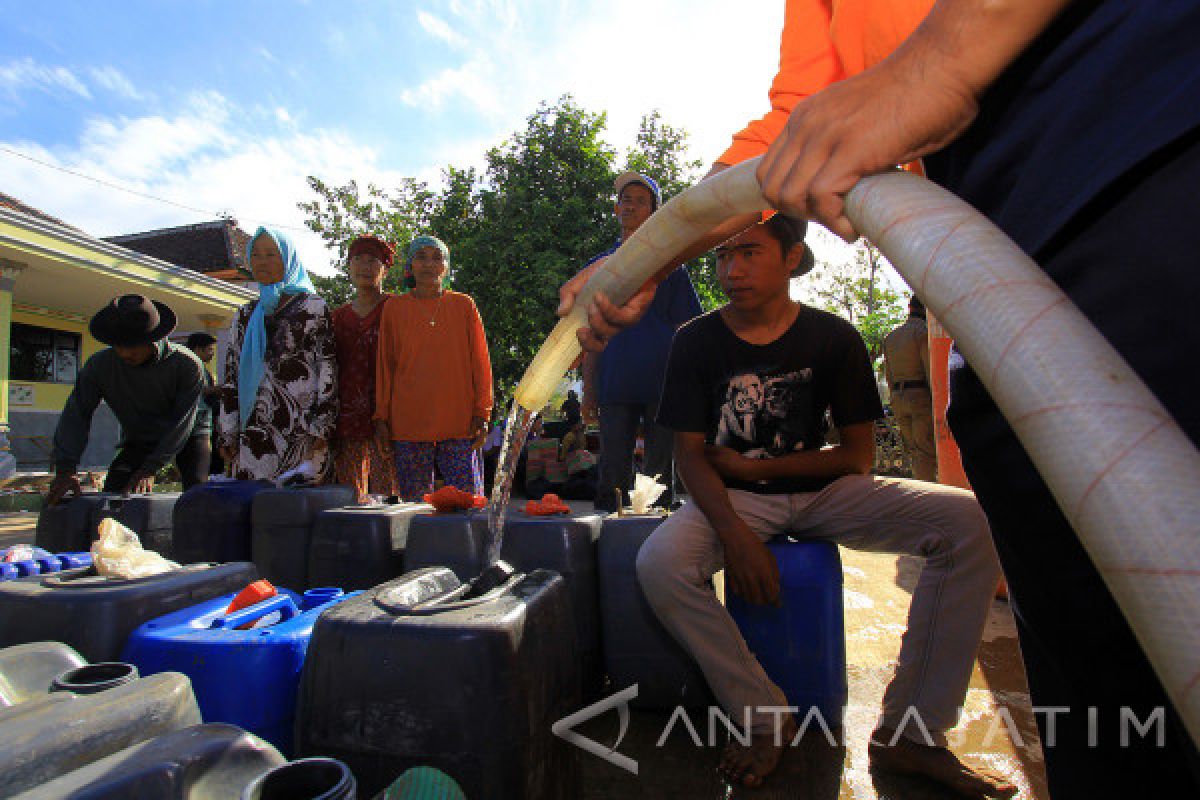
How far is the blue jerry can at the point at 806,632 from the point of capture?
1776mm

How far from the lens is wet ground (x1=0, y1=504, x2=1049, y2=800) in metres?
1.55

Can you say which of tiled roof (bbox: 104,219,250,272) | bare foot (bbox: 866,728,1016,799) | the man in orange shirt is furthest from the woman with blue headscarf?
tiled roof (bbox: 104,219,250,272)

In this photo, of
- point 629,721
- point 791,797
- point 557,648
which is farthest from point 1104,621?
point 629,721

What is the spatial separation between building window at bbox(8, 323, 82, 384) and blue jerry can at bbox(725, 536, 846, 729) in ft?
49.7

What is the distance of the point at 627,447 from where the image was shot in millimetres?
3285

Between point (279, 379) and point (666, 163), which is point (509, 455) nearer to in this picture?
point (279, 379)

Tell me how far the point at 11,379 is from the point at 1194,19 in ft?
53.6

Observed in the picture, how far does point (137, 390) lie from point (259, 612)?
10.9 ft

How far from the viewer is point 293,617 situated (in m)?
1.43

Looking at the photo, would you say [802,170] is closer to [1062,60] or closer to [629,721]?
[1062,60]

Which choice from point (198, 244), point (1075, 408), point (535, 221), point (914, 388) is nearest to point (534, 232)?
point (535, 221)

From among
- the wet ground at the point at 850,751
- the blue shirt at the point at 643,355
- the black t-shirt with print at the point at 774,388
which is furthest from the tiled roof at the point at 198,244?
the wet ground at the point at 850,751

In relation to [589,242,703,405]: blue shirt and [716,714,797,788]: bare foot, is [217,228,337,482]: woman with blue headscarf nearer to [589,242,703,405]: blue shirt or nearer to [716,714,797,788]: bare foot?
[589,242,703,405]: blue shirt

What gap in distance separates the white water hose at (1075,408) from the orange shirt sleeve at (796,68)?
53cm
